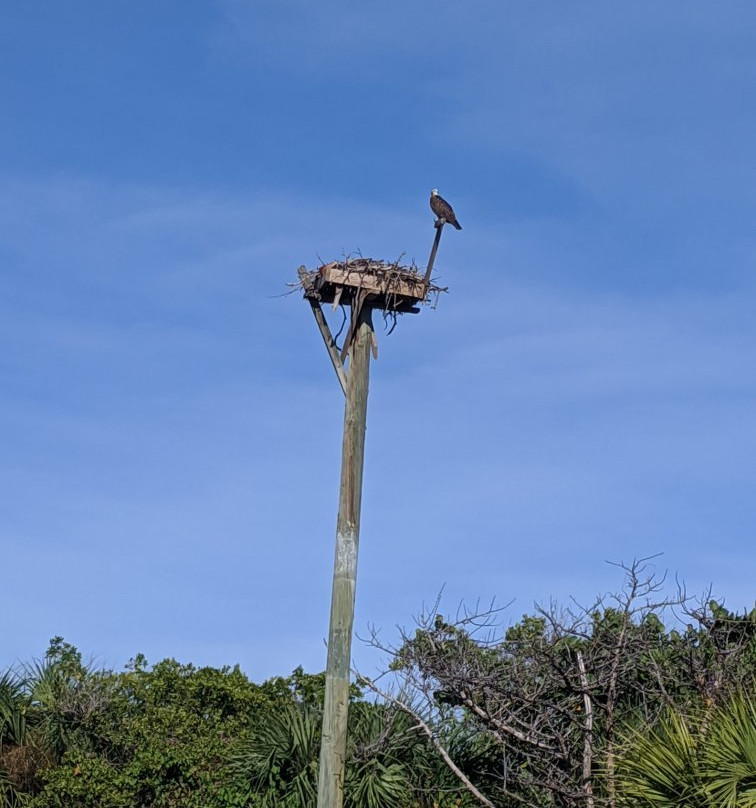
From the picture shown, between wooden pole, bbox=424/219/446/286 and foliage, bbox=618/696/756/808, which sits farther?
wooden pole, bbox=424/219/446/286

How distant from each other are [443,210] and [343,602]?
4.53 meters

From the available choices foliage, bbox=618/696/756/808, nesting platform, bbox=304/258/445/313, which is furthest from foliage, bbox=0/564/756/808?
nesting platform, bbox=304/258/445/313

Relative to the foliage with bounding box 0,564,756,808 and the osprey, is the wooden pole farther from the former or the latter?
the foliage with bounding box 0,564,756,808

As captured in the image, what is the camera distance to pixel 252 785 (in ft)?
60.6

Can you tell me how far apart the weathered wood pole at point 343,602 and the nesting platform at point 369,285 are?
2.99ft

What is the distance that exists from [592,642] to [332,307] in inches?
→ 199

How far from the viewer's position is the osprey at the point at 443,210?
1555cm

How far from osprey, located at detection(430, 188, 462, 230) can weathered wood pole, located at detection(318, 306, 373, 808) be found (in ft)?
7.00

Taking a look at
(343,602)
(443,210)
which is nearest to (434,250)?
(443,210)

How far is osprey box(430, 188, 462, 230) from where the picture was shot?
15555mm

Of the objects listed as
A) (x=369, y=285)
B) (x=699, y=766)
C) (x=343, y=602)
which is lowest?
(x=699, y=766)

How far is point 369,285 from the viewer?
49.6 feet

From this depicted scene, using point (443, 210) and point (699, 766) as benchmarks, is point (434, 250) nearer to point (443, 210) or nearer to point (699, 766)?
point (443, 210)

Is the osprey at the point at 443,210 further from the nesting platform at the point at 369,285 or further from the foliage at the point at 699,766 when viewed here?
the foliage at the point at 699,766
